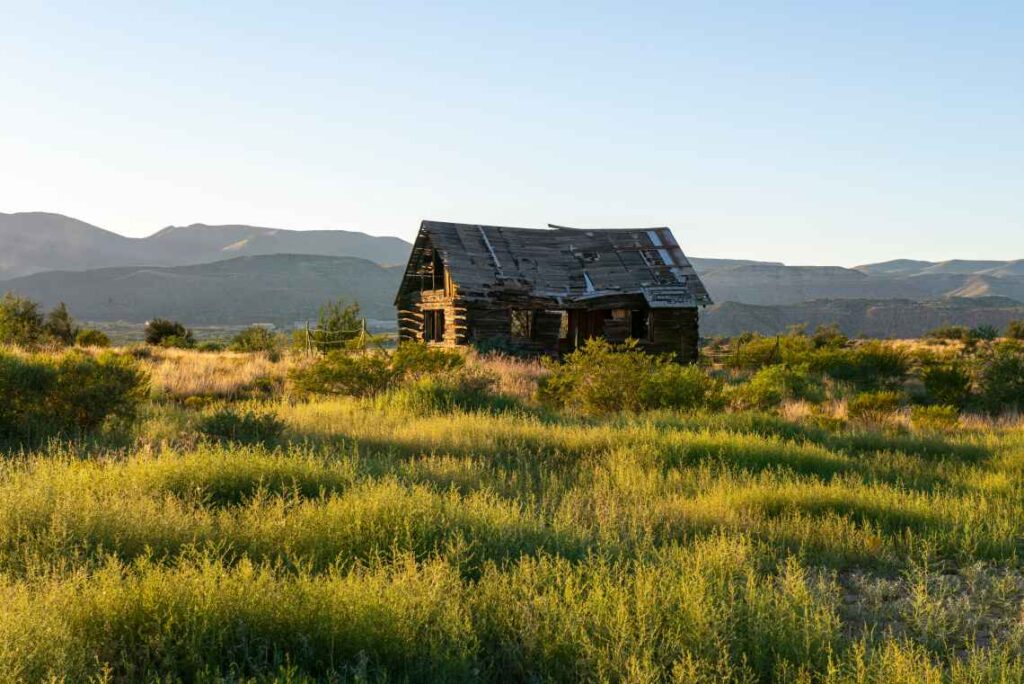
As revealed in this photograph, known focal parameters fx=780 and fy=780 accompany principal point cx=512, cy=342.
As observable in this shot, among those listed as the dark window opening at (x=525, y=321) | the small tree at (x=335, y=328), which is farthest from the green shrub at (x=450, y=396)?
the small tree at (x=335, y=328)

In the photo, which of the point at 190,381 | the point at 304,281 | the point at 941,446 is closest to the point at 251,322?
the point at 304,281

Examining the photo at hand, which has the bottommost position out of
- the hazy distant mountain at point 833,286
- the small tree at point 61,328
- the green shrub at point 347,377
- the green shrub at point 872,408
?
the green shrub at point 872,408

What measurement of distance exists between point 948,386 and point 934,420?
191 inches

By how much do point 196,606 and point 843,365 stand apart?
1987 cm

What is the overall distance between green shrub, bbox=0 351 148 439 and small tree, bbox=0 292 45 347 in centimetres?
1298

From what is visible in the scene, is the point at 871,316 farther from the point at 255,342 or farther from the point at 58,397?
the point at 58,397

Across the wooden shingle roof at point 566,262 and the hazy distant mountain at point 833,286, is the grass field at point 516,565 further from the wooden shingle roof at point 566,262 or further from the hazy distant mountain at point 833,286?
the hazy distant mountain at point 833,286

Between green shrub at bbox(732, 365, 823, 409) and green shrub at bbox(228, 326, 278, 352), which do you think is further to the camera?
green shrub at bbox(228, 326, 278, 352)

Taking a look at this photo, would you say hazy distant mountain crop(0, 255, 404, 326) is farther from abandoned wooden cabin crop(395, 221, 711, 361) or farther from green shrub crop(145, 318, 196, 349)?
abandoned wooden cabin crop(395, 221, 711, 361)

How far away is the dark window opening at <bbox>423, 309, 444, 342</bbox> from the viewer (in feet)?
90.7

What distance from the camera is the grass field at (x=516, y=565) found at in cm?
336

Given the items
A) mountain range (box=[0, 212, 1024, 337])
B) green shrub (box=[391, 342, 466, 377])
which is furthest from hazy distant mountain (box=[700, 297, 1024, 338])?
green shrub (box=[391, 342, 466, 377])

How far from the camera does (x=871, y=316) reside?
91.6 meters

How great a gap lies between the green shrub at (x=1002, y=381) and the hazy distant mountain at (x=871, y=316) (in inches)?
2717
